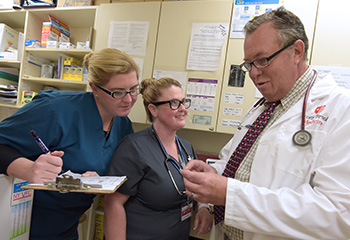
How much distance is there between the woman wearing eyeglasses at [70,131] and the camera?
99 centimetres

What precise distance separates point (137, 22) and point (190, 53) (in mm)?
621

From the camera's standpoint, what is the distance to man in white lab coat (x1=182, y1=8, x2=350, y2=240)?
646 millimetres

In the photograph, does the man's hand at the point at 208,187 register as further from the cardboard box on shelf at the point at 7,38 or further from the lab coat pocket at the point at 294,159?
the cardboard box on shelf at the point at 7,38

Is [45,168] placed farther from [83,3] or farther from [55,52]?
[83,3]

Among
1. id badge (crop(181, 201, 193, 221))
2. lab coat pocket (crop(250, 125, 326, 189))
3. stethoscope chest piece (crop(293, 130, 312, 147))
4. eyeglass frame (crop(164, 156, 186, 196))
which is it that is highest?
stethoscope chest piece (crop(293, 130, 312, 147))

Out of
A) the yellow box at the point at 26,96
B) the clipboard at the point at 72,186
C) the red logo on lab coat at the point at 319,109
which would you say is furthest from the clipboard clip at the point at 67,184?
the yellow box at the point at 26,96

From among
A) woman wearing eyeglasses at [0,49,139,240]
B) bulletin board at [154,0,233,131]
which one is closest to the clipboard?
woman wearing eyeglasses at [0,49,139,240]

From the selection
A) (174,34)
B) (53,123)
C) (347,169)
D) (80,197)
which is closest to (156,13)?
(174,34)

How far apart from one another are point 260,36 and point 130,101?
742mm

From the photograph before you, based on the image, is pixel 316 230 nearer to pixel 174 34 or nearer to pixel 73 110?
pixel 73 110

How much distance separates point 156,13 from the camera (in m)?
1.97

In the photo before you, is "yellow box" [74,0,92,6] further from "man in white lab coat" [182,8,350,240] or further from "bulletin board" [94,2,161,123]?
"man in white lab coat" [182,8,350,240]

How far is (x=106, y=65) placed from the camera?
112 centimetres

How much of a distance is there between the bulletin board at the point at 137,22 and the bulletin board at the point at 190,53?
0.07 m
